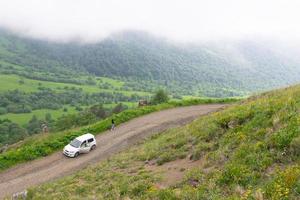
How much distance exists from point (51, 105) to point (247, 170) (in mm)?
177414

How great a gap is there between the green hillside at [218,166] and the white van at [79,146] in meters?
11.5

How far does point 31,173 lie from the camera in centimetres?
3334

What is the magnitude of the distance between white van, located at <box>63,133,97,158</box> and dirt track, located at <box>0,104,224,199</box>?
551 millimetres

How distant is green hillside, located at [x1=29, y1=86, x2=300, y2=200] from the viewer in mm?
14156

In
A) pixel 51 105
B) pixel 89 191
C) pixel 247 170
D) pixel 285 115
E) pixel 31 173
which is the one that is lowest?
pixel 51 105

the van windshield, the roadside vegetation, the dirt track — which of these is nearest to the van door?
the van windshield

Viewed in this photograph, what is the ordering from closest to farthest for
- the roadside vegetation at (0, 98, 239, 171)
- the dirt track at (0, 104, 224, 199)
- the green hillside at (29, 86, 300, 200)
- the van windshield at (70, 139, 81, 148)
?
the green hillside at (29, 86, 300, 200), the dirt track at (0, 104, 224, 199), the roadside vegetation at (0, 98, 239, 171), the van windshield at (70, 139, 81, 148)

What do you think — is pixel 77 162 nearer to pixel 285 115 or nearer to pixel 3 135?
pixel 285 115

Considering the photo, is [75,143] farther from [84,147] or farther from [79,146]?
[84,147]

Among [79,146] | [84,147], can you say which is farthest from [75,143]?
[84,147]

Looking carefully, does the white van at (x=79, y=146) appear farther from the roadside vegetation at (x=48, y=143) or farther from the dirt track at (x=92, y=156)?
the roadside vegetation at (x=48, y=143)

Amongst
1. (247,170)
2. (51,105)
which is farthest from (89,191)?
(51,105)

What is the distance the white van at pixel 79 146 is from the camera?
37312 millimetres

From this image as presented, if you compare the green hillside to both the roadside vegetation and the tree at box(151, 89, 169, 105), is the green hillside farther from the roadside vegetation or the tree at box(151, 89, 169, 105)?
the tree at box(151, 89, 169, 105)
